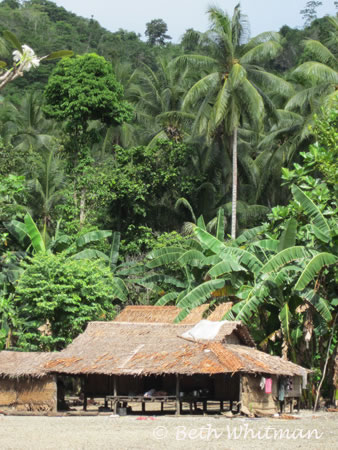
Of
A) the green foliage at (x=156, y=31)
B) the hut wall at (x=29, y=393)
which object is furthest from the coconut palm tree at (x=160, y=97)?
the green foliage at (x=156, y=31)

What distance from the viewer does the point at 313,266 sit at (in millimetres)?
20266

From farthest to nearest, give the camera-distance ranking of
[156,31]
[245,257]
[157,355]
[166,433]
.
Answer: [156,31]
[245,257]
[157,355]
[166,433]

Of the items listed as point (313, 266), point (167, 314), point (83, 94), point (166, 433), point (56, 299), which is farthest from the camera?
point (83, 94)

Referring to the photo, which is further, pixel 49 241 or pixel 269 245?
pixel 49 241

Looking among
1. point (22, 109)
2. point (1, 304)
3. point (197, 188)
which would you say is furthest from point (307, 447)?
point (22, 109)

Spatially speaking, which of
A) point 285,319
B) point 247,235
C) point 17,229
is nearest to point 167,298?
point 247,235

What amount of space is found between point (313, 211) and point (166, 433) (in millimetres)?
9076

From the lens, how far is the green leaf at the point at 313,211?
21.7m

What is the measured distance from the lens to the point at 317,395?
22.2 m

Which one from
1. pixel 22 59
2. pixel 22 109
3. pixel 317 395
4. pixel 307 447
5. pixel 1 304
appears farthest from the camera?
pixel 22 109

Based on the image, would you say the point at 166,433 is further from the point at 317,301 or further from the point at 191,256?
the point at 191,256

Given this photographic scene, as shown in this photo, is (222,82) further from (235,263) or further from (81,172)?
(235,263)

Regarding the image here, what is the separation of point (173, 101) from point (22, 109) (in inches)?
374

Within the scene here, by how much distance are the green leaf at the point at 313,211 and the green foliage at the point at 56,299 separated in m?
7.37
